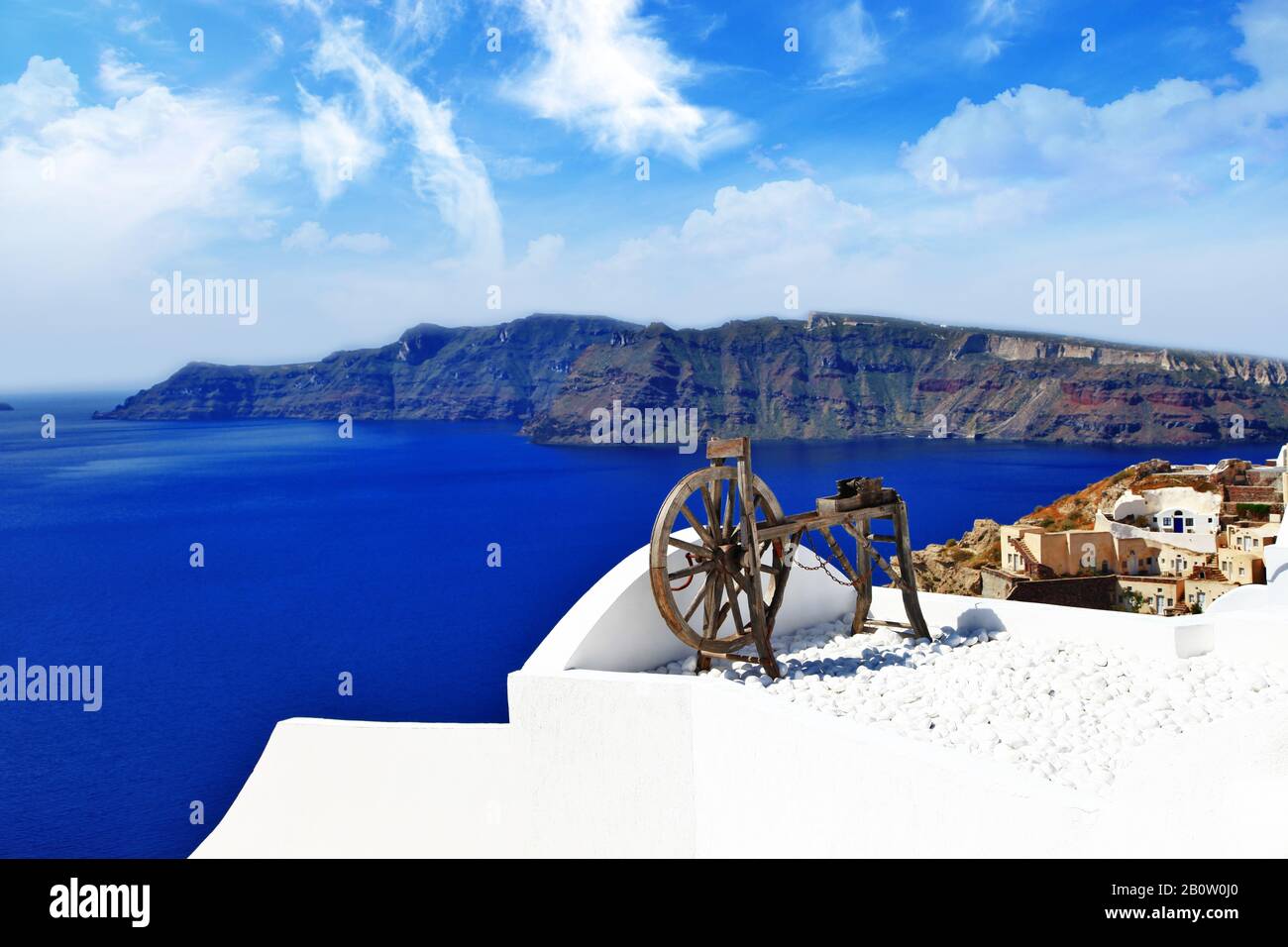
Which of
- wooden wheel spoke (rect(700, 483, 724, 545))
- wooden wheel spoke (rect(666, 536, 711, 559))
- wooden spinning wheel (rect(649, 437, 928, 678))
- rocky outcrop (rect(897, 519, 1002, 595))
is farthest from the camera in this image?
rocky outcrop (rect(897, 519, 1002, 595))

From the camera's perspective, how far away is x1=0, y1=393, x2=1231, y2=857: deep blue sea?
34781 mm

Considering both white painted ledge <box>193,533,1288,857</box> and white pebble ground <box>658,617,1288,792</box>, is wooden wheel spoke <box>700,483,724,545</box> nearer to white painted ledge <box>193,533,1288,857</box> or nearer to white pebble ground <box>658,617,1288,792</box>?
white painted ledge <box>193,533,1288,857</box>

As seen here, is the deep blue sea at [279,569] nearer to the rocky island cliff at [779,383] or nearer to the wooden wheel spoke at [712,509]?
the rocky island cliff at [779,383]

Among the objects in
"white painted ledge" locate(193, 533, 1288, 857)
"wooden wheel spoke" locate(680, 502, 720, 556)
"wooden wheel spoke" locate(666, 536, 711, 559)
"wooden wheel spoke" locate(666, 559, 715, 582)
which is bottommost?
"white painted ledge" locate(193, 533, 1288, 857)

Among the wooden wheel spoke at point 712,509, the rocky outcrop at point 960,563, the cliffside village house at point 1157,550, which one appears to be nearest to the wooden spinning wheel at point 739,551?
the wooden wheel spoke at point 712,509

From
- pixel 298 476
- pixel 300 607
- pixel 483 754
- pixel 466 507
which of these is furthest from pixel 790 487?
pixel 483 754

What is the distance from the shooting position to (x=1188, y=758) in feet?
15.1

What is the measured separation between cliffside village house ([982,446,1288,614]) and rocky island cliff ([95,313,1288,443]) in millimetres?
56496

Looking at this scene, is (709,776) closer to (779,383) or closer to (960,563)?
(960,563)

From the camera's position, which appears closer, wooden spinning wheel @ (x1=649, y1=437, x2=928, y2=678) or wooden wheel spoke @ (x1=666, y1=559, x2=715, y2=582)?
wooden spinning wheel @ (x1=649, y1=437, x2=928, y2=678)

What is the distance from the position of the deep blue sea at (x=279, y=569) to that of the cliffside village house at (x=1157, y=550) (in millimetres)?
17532

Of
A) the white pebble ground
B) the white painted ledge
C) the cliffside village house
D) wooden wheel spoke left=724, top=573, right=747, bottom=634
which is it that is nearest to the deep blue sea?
the cliffside village house

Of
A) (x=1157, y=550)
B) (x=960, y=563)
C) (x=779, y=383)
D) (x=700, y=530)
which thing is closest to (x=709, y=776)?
(x=700, y=530)

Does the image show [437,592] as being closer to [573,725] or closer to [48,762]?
[48,762]
